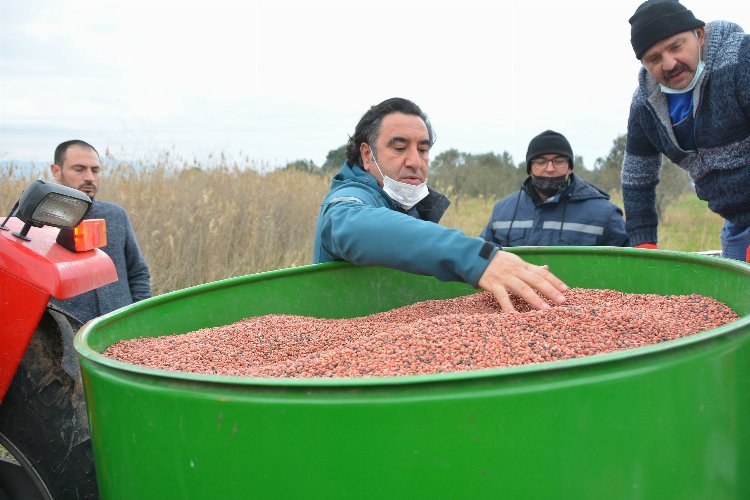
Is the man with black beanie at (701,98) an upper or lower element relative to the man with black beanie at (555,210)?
upper

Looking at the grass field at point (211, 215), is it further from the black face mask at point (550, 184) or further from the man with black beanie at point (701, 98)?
the man with black beanie at point (701, 98)

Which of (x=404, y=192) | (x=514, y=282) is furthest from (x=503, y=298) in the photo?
(x=404, y=192)

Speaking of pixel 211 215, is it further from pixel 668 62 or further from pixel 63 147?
pixel 668 62

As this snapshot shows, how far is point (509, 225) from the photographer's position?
4465 mm

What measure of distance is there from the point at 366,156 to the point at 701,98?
1587 millimetres

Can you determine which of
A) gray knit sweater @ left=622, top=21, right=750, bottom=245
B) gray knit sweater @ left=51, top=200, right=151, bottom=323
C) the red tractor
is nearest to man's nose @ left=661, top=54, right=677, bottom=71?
gray knit sweater @ left=622, top=21, right=750, bottom=245

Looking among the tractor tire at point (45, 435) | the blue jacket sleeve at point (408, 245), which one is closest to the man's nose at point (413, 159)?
the blue jacket sleeve at point (408, 245)

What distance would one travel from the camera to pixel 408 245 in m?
1.60

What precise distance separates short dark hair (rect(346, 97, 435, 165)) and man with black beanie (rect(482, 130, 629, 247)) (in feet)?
5.14

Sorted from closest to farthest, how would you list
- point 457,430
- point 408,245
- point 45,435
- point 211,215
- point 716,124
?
1. point 457,430
2. point 408,245
3. point 45,435
4. point 716,124
5. point 211,215

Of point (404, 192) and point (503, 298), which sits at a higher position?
point (404, 192)

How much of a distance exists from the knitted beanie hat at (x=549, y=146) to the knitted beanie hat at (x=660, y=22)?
1230mm

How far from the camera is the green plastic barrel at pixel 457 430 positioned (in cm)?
81

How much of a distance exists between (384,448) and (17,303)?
134cm
